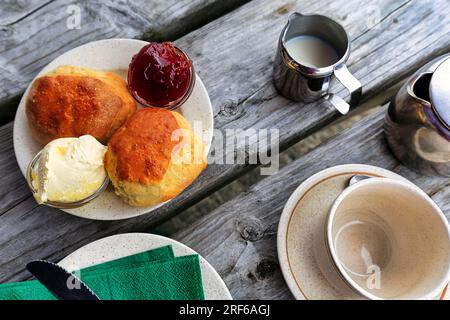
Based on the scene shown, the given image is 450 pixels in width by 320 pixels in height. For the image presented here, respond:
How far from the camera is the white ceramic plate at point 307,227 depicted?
2.92 feet

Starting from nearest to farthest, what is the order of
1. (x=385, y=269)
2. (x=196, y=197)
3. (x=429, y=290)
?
1. (x=429, y=290)
2. (x=385, y=269)
3. (x=196, y=197)

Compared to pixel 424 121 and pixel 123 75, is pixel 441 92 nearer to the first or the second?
pixel 424 121

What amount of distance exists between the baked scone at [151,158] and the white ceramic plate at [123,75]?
4 cm

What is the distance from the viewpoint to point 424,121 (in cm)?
88

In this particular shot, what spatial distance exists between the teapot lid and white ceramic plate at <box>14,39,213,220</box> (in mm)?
383

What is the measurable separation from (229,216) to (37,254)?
1.18 feet

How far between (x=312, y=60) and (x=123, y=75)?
14.5 inches

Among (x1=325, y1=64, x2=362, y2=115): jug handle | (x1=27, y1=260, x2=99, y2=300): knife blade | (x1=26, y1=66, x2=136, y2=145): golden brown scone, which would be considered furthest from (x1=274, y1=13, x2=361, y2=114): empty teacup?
(x1=27, y1=260, x2=99, y2=300): knife blade

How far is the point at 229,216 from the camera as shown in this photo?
1.00m

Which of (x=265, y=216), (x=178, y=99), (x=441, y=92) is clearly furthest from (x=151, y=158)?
(x=441, y=92)

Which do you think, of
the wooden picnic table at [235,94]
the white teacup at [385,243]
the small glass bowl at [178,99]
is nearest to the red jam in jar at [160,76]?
the small glass bowl at [178,99]

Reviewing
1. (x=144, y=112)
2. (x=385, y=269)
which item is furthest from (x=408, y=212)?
(x=144, y=112)

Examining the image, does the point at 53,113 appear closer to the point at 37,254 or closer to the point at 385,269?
the point at 37,254

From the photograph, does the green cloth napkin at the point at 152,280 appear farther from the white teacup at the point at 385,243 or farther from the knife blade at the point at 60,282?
the white teacup at the point at 385,243
